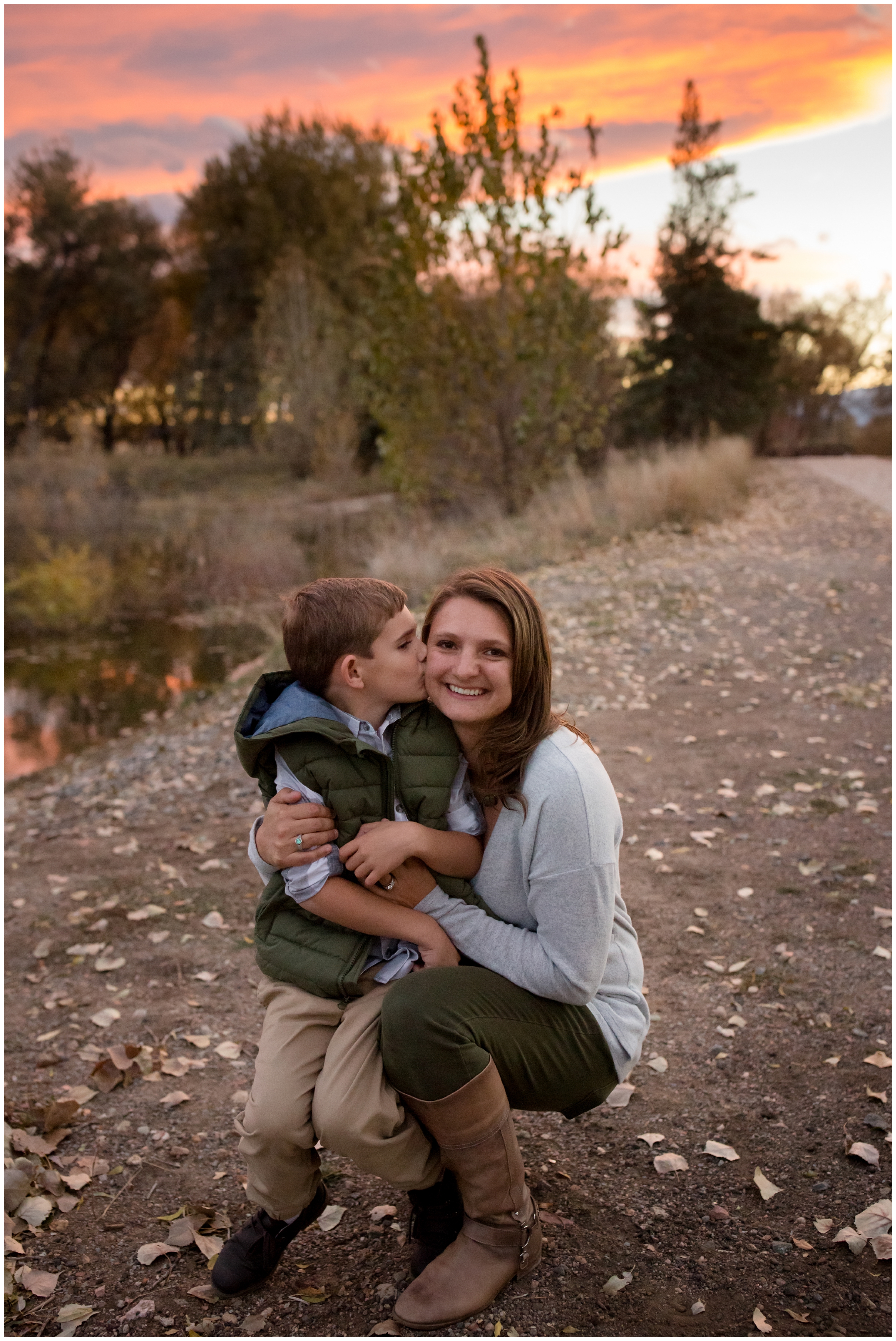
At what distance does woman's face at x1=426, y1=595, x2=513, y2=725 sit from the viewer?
2.46 meters

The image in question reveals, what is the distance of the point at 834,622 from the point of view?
34.4 feet

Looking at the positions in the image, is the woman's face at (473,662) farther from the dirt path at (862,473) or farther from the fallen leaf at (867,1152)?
the dirt path at (862,473)

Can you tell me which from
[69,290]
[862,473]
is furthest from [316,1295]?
[69,290]

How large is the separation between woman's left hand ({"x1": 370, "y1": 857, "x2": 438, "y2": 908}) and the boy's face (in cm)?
44

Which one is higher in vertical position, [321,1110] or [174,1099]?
[321,1110]

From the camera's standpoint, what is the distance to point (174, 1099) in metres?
3.56

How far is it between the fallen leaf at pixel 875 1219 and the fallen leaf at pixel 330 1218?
149 centimetres

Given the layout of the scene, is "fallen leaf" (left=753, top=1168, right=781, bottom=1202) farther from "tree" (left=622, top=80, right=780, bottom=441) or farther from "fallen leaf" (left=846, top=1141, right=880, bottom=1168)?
"tree" (left=622, top=80, right=780, bottom=441)

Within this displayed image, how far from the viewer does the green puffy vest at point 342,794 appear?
8.10ft

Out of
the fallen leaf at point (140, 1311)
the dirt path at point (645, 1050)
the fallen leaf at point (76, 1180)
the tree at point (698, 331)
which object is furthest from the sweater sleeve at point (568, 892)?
the tree at point (698, 331)

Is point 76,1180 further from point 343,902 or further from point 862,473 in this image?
point 862,473

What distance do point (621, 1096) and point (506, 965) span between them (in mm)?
1343

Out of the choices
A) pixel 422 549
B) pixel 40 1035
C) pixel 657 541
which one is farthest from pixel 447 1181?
pixel 657 541

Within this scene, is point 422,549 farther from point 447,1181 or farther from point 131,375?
point 131,375
